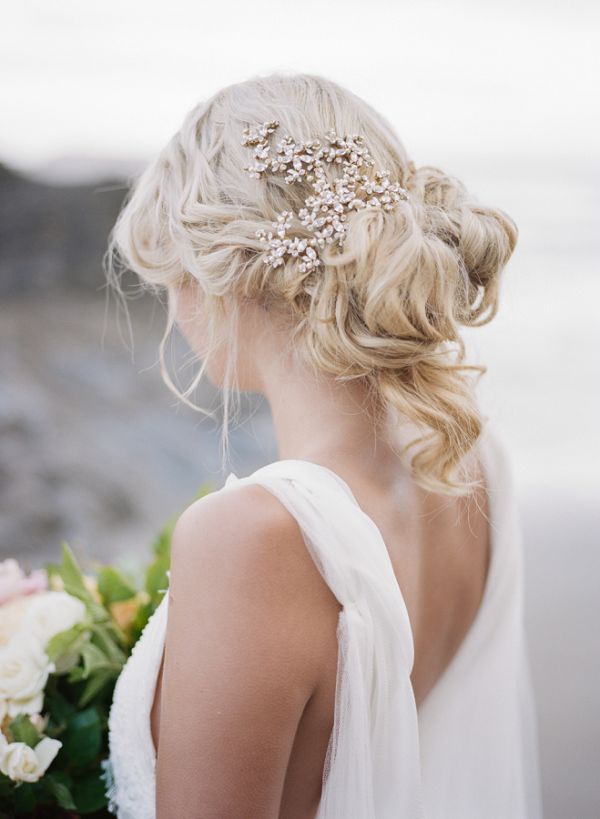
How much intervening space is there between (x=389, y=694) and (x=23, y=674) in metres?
0.55

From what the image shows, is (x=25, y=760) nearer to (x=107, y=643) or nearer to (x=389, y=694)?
(x=107, y=643)

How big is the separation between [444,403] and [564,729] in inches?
84.6

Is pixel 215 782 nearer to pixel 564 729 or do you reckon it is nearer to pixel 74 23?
pixel 564 729

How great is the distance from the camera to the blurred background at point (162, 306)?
294 centimetres

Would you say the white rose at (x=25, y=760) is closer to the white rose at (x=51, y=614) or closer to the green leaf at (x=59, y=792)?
the green leaf at (x=59, y=792)

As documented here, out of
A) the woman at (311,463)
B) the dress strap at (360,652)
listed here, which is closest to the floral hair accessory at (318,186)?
the woman at (311,463)

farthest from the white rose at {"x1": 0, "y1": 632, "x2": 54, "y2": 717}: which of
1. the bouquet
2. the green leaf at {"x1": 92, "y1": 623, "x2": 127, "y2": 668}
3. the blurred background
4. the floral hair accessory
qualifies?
the blurred background

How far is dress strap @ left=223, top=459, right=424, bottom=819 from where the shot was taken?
990 millimetres

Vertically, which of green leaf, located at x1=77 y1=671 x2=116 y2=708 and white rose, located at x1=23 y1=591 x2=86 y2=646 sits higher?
white rose, located at x1=23 y1=591 x2=86 y2=646

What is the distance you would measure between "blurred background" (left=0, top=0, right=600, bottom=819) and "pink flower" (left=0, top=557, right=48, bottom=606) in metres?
1.31

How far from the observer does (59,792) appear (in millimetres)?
1178

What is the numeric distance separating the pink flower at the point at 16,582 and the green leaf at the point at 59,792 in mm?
300

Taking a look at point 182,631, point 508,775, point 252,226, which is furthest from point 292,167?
point 508,775

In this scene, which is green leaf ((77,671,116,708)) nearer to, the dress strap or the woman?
the woman
